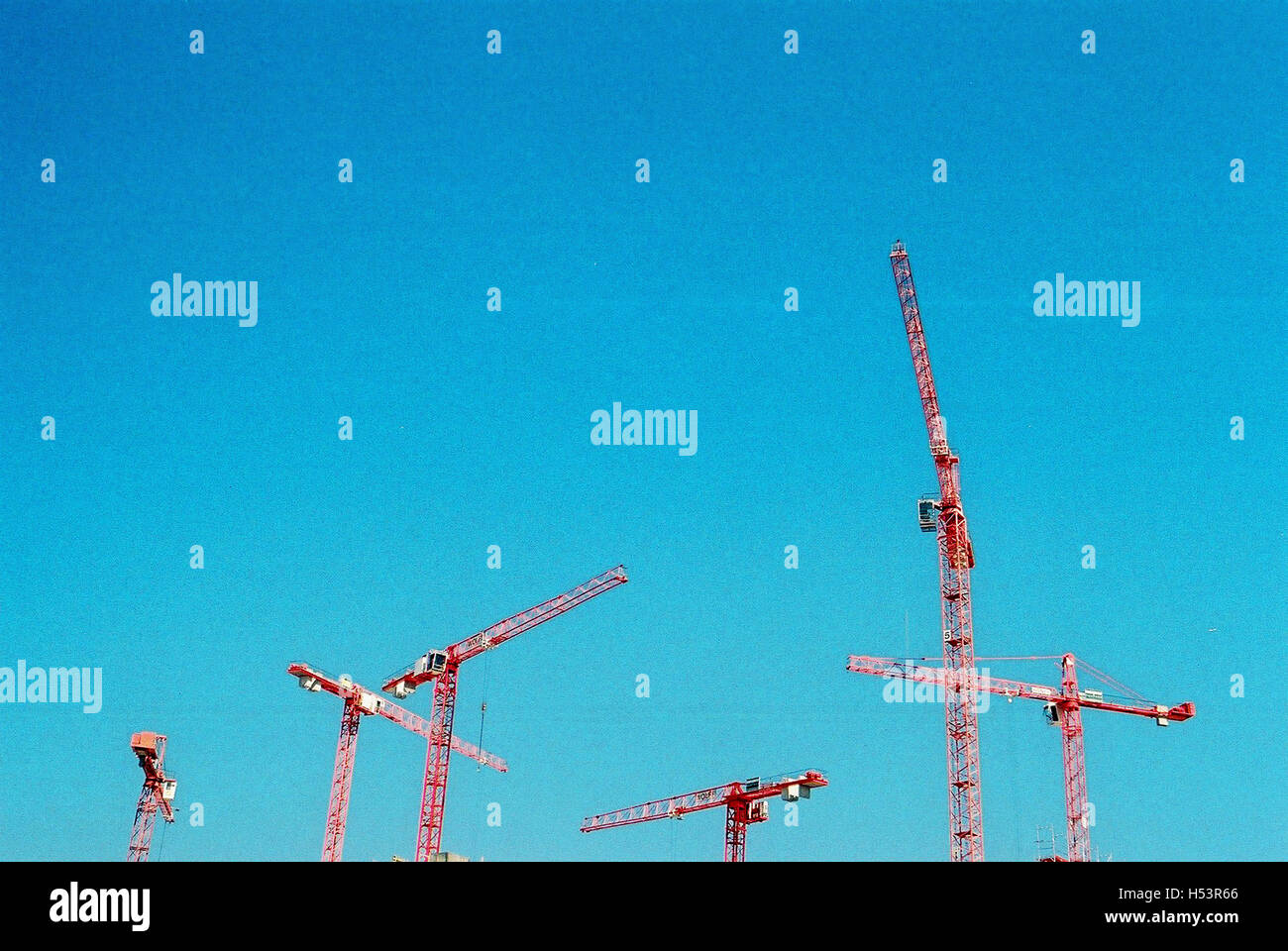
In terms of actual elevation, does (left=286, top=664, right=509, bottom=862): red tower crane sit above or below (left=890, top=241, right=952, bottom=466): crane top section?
below

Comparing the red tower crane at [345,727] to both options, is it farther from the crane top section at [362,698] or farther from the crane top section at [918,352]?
the crane top section at [918,352]

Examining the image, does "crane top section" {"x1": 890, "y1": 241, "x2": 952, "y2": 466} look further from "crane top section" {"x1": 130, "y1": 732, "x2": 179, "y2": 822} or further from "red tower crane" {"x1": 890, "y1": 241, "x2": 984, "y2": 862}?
"crane top section" {"x1": 130, "y1": 732, "x2": 179, "y2": 822}

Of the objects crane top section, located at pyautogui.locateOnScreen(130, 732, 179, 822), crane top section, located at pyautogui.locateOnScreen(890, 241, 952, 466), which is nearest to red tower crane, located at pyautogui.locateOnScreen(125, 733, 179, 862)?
crane top section, located at pyautogui.locateOnScreen(130, 732, 179, 822)

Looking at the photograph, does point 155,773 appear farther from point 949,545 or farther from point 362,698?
point 949,545

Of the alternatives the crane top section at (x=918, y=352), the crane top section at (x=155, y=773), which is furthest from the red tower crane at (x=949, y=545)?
the crane top section at (x=155, y=773)

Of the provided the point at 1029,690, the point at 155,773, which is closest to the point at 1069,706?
the point at 1029,690

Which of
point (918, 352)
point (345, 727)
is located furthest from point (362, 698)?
point (918, 352)

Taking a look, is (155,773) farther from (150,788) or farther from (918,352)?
(918,352)

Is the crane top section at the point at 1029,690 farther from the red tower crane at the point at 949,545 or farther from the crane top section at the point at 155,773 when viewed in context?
the crane top section at the point at 155,773

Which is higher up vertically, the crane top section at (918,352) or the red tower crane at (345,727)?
the crane top section at (918,352)
